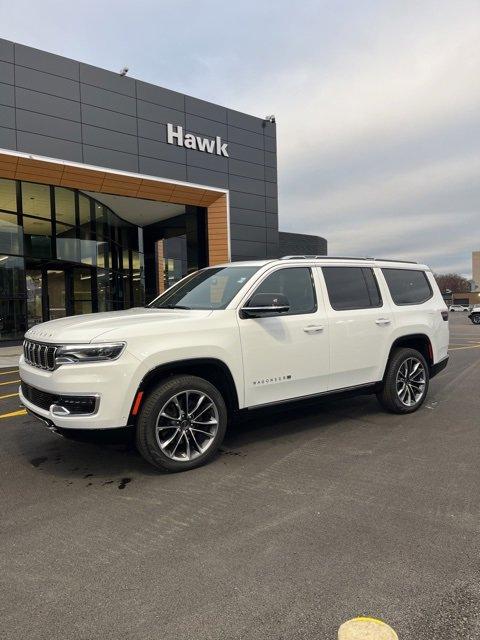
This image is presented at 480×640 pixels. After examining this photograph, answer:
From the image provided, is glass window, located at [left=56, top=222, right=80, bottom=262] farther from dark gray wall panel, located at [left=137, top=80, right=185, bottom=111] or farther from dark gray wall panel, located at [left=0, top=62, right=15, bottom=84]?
dark gray wall panel, located at [left=137, top=80, right=185, bottom=111]

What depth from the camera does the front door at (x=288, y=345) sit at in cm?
430

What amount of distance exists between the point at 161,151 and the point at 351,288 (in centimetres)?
1429

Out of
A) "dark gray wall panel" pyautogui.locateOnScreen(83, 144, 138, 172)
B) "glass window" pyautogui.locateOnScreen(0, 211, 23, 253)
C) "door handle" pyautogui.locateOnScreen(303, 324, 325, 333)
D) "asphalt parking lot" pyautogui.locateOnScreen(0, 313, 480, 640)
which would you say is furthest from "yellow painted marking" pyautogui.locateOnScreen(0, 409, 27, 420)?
"dark gray wall panel" pyautogui.locateOnScreen(83, 144, 138, 172)

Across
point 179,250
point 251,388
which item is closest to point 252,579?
point 251,388

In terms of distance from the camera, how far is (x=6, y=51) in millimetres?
14062

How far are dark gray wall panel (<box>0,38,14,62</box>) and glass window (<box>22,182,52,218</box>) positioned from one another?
390cm

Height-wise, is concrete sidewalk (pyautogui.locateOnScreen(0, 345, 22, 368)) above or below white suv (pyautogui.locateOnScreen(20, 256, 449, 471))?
below

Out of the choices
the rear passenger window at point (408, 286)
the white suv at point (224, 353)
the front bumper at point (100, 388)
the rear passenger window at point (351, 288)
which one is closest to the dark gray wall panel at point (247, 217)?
the rear passenger window at point (408, 286)

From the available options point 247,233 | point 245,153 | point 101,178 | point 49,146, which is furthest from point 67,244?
point 245,153

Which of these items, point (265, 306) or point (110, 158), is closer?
point (265, 306)

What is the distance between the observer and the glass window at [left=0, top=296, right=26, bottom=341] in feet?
52.7

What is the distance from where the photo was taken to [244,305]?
14.3 feet

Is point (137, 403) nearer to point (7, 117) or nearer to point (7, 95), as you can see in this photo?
point (7, 117)

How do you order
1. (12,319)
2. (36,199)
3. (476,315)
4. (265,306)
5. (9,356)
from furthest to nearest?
(476,315) < (36,199) < (12,319) < (9,356) < (265,306)
